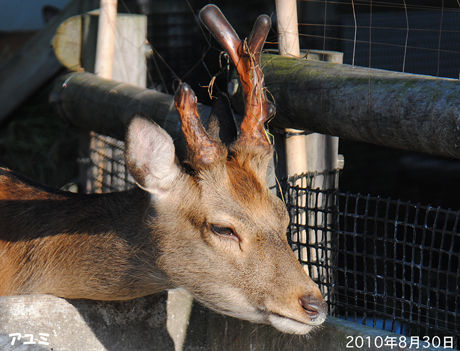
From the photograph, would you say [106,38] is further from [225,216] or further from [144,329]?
[225,216]

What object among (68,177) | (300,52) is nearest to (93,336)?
(300,52)

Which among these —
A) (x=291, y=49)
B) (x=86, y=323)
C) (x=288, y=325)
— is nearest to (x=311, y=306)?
(x=288, y=325)

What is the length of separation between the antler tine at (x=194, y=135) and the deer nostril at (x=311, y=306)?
29.0 inches

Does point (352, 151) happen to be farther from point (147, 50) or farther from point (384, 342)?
point (384, 342)

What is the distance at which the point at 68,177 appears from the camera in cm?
771

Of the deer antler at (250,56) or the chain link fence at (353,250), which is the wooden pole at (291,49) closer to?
the chain link fence at (353,250)

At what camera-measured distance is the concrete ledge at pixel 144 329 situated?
10.6 ft

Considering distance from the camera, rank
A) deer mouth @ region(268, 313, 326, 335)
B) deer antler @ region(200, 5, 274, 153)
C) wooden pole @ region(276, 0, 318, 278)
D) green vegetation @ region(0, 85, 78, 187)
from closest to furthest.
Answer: deer mouth @ region(268, 313, 326, 335) < deer antler @ region(200, 5, 274, 153) < wooden pole @ region(276, 0, 318, 278) < green vegetation @ region(0, 85, 78, 187)

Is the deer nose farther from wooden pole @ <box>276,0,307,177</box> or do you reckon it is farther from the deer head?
wooden pole @ <box>276,0,307,177</box>

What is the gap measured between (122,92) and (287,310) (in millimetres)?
2474

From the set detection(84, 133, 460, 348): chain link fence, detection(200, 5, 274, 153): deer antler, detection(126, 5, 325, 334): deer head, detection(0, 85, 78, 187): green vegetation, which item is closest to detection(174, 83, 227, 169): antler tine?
detection(126, 5, 325, 334): deer head

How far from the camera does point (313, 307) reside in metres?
3.04

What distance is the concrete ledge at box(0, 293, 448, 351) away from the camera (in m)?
3.22

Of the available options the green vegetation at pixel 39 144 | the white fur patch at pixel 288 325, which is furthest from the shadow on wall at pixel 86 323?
the green vegetation at pixel 39 144
